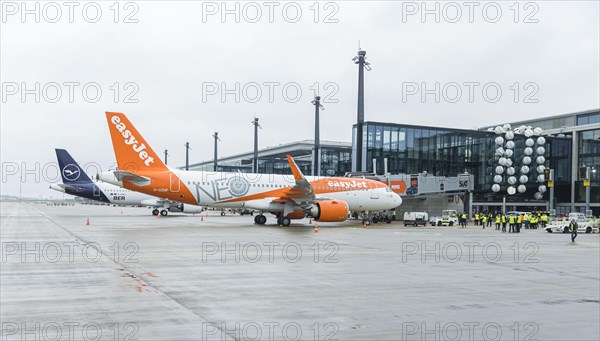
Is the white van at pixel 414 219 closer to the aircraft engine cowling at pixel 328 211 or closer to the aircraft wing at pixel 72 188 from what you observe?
the aircraft engine cowling at pixel 328 211

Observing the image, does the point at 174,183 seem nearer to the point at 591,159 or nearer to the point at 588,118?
the point at 591,159

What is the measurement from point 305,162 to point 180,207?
135 ft

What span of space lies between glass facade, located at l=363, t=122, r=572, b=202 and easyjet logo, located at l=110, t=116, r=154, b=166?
29.4m

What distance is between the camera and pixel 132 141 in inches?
1236

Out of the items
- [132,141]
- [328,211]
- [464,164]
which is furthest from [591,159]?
[132,141]

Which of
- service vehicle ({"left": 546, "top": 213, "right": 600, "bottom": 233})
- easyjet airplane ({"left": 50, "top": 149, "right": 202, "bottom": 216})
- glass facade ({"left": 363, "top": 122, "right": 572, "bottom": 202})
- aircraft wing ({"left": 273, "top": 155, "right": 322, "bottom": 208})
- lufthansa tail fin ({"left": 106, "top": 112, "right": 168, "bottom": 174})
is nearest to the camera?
lufthansa tail fin ({"left": 106, "top": 112, "right": 168, "bottom": 174})

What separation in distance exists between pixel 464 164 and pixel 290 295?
56.4 metres

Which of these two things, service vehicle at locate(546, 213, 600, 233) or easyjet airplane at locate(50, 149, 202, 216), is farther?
easyjet airplane at locate(50, 149, 202, 216)

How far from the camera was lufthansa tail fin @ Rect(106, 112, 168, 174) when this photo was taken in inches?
1215

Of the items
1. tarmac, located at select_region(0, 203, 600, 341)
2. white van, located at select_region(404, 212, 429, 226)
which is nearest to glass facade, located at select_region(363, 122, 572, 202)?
white van, located at select_region(404, 212, 429, 226)

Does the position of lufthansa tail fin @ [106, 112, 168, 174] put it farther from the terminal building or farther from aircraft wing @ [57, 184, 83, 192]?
aircraft wing @ [57, 184, 83, 192]

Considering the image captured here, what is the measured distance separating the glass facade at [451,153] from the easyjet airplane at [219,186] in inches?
875

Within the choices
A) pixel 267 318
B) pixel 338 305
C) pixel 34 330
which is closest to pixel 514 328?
pixel 338 305

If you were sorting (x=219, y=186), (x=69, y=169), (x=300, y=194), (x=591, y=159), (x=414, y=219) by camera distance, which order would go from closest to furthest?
(x=300, y=194)
(x=219, y=186)
(x=414, y=219)
(x=69, y=169)
(x=591, y=159)
